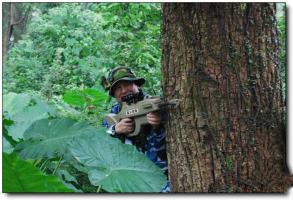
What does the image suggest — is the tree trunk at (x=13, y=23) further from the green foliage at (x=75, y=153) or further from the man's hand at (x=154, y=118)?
the man's hand at (x=154, y=118)

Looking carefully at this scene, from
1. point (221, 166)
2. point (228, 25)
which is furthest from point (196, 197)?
point (228, 25)

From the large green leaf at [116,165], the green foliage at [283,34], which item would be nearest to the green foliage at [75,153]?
the large green leaf at [116,165]

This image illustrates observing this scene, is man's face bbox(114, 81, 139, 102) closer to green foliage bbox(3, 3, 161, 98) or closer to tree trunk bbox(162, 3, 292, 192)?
green foliage bbox(3, 3, 161, 98)

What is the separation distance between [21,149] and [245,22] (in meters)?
0.91

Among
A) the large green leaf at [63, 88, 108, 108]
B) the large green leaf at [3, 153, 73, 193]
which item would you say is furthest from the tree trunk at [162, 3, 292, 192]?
the large green leaf at [3, 153, 73, 193]

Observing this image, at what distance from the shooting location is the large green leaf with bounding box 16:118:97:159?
1787 mm

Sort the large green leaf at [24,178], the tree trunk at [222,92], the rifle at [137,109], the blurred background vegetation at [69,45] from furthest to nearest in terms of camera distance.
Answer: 1. the blurred background vegetation at [69,45]
2. the rifle at [137,109]
3. the tree trunk at [222,92]
4. the large green leaf at [24,178]

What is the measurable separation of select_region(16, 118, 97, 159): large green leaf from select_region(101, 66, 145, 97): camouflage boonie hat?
17cm

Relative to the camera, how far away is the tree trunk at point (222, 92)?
163 centimetres

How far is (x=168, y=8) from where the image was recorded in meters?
1.67

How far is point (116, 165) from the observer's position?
1728mm

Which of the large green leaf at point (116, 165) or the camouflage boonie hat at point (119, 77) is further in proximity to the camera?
the camouflage boonie hat at point (119, 77)

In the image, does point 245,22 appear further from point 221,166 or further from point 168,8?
point 221,166

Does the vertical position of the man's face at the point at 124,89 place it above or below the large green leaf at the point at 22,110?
above
